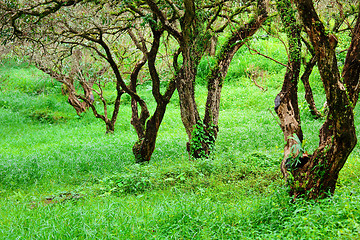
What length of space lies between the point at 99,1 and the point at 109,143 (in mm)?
6230

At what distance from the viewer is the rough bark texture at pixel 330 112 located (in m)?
4.00

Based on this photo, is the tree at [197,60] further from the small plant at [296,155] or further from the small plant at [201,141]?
the small plant at [296,155]

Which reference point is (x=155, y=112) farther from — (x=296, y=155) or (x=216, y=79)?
(x=296, y=155)

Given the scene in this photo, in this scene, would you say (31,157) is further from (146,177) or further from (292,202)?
(292,202)

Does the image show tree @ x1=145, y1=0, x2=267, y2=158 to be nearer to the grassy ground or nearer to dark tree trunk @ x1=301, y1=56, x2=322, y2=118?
the grassy ground

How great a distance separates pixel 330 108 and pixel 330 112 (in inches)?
2.8

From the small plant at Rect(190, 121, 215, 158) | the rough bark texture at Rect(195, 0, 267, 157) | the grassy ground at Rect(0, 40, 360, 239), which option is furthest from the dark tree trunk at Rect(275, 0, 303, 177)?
the small plant at Rect(190, 121, 215, 158)

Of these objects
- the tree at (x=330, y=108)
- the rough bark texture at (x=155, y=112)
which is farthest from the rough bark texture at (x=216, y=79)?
the tree at (x=330, y=108)

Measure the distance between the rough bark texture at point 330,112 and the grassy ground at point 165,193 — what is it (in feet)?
0.88

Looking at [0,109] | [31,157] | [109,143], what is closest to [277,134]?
[109,143]

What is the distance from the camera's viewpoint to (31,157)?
10695mm

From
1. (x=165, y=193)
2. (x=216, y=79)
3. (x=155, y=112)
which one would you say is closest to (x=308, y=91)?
(x=216, y=79)

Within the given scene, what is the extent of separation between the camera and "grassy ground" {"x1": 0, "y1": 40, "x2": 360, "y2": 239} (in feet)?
12.5

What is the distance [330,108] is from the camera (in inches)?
162
